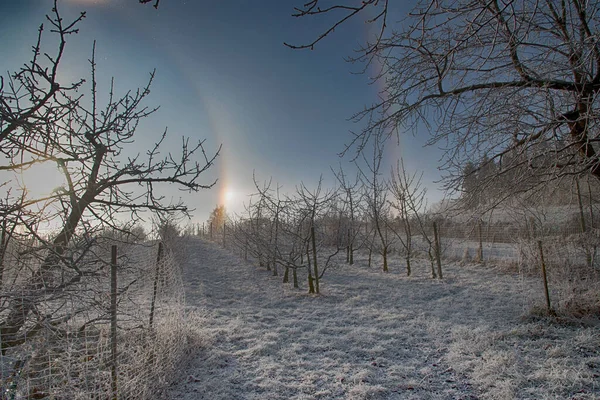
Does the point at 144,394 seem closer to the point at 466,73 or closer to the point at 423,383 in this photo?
the point at 423,383

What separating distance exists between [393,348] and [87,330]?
3.23 meters

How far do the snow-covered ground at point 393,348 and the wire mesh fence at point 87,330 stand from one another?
0.44 meters

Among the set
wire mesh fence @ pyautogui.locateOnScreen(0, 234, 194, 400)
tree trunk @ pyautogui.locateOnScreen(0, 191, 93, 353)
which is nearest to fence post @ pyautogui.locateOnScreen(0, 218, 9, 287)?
wire mesh fence @ pyautogui.locateOnScreen(0, 234, 194, 400)

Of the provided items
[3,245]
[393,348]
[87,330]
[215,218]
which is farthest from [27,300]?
Result: [215,218]

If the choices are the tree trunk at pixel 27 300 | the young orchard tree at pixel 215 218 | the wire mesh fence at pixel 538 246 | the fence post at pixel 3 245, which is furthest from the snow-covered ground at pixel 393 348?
the young orchard tree at pixel 215 218

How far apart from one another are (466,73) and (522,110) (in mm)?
758

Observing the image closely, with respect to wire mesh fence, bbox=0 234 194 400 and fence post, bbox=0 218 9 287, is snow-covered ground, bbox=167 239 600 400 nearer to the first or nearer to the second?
wire mesh fence, bbox=0 234 194 400

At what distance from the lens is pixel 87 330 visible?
8.29ft

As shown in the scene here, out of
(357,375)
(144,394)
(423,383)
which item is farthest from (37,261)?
(423,383)

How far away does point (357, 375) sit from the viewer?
10.0 ft

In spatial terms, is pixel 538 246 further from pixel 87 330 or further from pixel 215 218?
pixel 215 218

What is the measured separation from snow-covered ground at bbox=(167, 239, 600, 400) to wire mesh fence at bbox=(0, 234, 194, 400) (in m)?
0.44

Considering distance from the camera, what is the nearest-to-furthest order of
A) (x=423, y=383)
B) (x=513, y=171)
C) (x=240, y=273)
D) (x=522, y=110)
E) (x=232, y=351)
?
1. (x=423, y=383)
2. (x=522, y=110)
3. (x=232, y=351)
4. (x=513, y=171)
5. (x=240, y=273)

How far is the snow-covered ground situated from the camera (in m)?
2.80
